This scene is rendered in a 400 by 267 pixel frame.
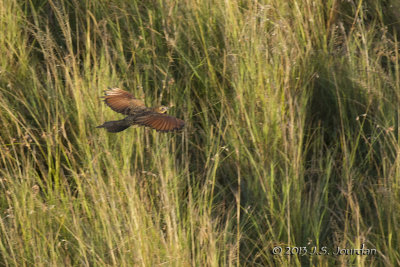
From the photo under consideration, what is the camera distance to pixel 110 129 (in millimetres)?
2904

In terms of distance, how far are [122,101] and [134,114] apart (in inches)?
6.0

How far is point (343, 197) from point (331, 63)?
0.83m

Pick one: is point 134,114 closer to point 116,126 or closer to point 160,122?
point 116,126

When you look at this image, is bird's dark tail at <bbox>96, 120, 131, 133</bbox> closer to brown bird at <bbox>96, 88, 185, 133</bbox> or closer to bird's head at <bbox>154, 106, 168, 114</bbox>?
brown bird at <bbox>96, 88, 185, 133</bbox>

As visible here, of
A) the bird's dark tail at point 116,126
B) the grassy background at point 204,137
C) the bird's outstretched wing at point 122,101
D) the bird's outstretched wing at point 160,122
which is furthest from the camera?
the bird's outstretched wing at point 122,101

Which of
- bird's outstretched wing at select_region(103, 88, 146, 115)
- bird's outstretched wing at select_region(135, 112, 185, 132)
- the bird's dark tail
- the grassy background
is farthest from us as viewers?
bird's outstretched wing at select_region(103, 88, 146, 115)

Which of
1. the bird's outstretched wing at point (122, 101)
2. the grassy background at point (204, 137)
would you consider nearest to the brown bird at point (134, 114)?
the bird's outstretched wing at point (122, 101)

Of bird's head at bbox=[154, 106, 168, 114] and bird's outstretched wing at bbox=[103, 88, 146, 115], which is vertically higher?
bird's outstretched wing at bbox=[103, 88, 146, 115]

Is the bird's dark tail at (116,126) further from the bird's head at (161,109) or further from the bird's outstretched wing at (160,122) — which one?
the bird's head at (161,109)

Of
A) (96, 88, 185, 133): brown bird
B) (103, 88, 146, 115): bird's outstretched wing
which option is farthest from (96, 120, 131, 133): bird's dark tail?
(103, 88, 146, 115): bird's outstretched wing

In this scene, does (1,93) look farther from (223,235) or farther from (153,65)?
(223,235)

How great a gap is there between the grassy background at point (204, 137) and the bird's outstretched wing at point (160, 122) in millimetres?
141

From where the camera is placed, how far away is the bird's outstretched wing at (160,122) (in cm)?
274

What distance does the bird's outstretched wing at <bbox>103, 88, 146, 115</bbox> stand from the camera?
3.02 metres
